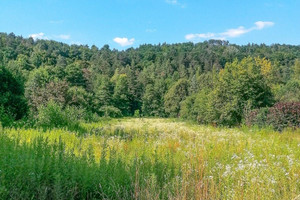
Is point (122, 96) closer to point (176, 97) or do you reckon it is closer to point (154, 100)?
point (154, 100)

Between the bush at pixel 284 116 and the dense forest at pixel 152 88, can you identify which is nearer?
the bush at pixel 284 116

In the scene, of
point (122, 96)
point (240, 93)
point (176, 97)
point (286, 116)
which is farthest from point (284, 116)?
point (122, 96)

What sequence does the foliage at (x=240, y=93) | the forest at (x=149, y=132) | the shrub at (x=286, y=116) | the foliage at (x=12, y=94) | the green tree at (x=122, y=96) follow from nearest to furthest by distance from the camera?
the forest at (x=149, y=132) → the shrub at (x=286, y=116) → the foliage at (x=12, y=94) → the foliage at (x=240, y=93) → the green tree at (x=122, y=96)

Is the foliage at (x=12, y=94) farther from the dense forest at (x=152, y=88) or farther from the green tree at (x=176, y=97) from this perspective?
the green tree at (x=176, y=97)

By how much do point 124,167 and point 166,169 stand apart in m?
0.76

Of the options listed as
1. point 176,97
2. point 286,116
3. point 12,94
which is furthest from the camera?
point 176,97

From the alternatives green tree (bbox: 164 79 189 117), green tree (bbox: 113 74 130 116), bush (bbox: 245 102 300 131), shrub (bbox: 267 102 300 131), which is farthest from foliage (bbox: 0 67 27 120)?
green tree (bbox: 164 79 189 117)

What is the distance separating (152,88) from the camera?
165 feet

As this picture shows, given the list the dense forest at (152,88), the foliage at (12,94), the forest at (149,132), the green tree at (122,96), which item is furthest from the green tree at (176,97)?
the foliage at (12,94)

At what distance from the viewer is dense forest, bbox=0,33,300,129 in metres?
14.5

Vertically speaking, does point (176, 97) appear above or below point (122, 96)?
above

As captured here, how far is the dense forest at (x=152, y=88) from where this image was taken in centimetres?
1452

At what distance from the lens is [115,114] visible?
42.2 m

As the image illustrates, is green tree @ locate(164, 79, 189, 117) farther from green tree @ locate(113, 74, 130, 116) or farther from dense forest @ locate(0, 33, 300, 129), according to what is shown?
green tree @ locate(113, 74, 130, 116)
